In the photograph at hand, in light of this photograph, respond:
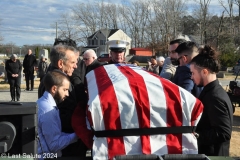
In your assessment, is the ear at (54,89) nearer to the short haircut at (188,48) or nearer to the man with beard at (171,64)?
the short haircut at (188,48)

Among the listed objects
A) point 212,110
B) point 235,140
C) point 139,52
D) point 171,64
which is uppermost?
point 171,64

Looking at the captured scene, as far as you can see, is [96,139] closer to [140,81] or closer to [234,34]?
Result: [140,81]

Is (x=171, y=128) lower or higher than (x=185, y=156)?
higher

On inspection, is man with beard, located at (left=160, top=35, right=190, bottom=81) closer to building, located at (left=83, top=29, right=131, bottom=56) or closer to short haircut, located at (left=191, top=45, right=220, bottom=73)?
short haircut, located at (left=191, top=45, right=220, bottom=73)

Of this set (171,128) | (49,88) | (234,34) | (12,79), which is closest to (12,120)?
(171,128)

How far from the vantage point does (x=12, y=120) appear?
5.82 ft

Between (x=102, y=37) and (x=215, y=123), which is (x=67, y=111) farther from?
(x=102, y=37)

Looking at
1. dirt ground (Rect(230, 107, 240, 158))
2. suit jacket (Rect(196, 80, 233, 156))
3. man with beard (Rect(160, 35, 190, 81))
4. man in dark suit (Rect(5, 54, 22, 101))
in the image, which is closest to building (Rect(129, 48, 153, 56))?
man in dark suit (Rect(5, 54, 22, 101))

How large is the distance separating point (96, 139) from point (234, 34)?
46.3 metres

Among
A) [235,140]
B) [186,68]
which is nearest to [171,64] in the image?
[186,68]

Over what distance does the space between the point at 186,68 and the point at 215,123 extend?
95 cm

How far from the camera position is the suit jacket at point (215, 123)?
254 cm

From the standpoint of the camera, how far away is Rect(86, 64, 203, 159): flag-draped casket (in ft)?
6.15

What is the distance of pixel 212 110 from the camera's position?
8.43ft
